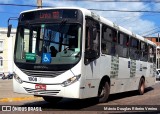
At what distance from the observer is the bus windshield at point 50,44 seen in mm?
11409

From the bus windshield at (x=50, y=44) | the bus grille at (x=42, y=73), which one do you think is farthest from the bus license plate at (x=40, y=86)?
the bus windshield at (x=50, y=44)

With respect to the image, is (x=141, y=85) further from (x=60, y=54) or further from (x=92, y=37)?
A: (x=60, y=54)

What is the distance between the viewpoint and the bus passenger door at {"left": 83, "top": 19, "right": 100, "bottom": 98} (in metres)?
11.7

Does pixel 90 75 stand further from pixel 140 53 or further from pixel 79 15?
pixel 140 53

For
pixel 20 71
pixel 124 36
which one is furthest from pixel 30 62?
pixel 124 36

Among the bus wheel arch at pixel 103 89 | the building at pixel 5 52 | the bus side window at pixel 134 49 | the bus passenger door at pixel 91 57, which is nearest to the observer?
the bus passenger door at pixel 91 57

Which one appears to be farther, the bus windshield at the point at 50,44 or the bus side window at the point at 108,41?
the bus side window at the point at 108,41

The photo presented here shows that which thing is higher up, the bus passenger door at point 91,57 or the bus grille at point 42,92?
the bus passenger door at point 91,57

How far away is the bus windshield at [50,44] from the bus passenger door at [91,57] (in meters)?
0.44

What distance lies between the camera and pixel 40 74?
11.4 metres

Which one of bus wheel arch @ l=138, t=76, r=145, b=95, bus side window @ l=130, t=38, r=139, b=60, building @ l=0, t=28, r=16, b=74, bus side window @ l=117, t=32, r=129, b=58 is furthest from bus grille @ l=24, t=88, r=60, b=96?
building @ l=0, t=28, r=16, b=74

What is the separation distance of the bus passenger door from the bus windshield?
0.44 metres

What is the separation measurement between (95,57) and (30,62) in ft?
7.43

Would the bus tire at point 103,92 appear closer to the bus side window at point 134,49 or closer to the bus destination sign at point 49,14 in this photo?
the bus destination sign at point 49,14
